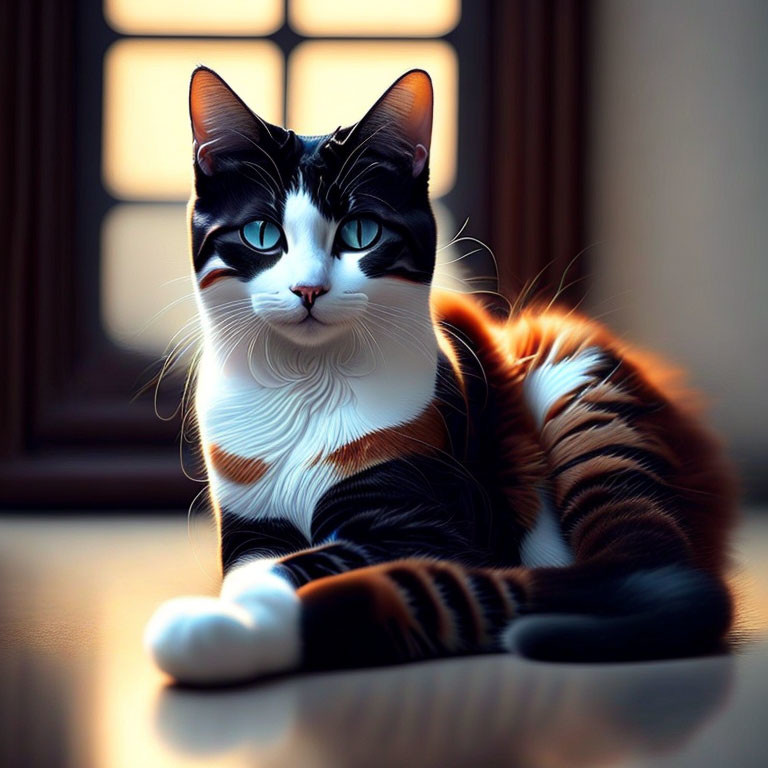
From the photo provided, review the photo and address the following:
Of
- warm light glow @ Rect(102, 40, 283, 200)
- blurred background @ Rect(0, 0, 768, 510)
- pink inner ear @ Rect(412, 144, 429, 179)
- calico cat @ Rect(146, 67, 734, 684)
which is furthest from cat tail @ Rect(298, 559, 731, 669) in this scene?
warm light glow @ Rect(102, 40, 283, 200)

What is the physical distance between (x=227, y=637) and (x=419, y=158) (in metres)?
0.49

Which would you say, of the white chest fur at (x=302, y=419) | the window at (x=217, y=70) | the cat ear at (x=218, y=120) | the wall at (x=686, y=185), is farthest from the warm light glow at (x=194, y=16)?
the white chest fur at (x=302, y=419)

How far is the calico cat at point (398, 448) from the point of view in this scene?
0.74 metres

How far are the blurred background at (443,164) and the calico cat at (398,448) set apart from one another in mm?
917

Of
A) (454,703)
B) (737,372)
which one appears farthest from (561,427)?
(737,372)

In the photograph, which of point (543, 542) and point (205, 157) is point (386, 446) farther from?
point (205, 157)

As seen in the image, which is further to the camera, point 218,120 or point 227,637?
point 218,120

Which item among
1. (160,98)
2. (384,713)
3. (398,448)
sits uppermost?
(160,98)

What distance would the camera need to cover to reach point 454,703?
2.11 feet

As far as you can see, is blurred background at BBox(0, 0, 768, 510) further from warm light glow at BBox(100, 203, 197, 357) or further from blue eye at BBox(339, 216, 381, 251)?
blue eye at BBox(339, 216, 381, 251)

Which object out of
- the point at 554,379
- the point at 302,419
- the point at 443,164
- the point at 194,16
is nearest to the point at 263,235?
the point at 302,419

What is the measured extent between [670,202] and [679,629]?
1349mm

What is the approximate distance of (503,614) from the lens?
0.75 metres

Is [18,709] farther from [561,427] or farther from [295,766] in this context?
[561,427]
